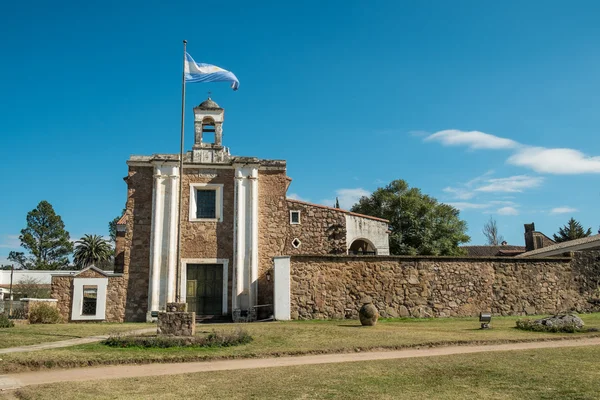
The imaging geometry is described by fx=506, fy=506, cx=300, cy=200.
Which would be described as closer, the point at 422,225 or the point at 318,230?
the point at 318,230

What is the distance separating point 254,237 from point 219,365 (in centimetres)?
1244

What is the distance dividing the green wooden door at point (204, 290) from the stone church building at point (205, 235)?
0.05 m

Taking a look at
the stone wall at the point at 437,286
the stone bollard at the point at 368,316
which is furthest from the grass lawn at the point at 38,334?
the stone bollard at the point at 368,316

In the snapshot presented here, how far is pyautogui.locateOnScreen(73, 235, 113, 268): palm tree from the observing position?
70.9 metres

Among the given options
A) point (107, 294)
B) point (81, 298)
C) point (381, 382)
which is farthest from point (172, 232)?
point (381, 382)

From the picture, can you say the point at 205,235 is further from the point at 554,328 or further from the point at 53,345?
the point at 554,328

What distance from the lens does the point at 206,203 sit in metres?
24.4

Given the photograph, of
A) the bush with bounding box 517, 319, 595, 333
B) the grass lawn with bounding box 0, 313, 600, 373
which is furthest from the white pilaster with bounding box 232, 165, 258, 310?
the bush with bounding box 517, 319, 595, 333

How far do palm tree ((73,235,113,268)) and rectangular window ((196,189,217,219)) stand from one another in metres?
52.8

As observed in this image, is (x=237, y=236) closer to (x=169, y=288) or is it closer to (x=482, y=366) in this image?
(x=169, y=288)

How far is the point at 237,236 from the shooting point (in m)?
23.5

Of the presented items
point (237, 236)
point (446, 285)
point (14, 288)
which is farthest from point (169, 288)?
point (14, 288)

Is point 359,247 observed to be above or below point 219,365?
above

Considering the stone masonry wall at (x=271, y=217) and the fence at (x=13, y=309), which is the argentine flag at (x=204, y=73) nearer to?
the stone masonry wall at (x=271, y=217)
